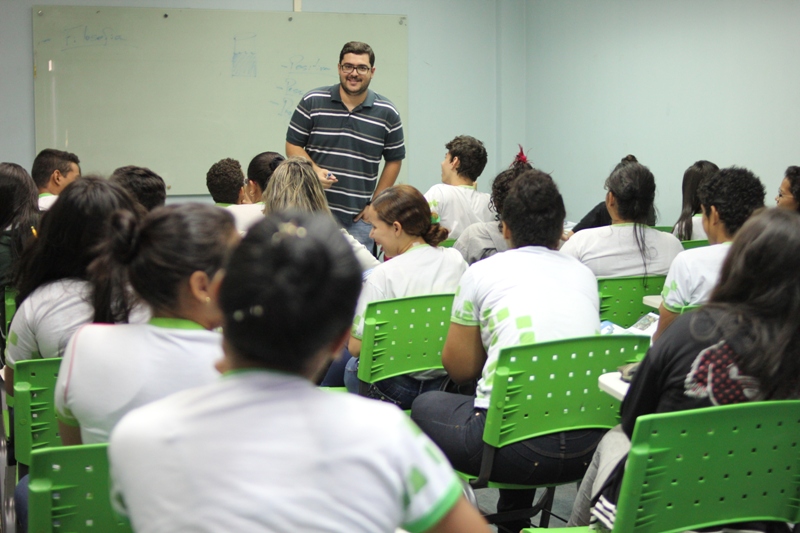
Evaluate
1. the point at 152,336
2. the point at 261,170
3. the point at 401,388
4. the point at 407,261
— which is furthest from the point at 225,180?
the point at 152,336

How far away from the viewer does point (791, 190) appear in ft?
12.2

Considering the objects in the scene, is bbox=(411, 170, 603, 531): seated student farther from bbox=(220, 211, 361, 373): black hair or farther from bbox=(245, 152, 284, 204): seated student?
bbox=(245, 152, 284, 204): seated student

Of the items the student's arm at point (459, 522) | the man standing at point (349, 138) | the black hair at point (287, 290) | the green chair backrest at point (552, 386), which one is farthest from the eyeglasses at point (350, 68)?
the student's arm at point (459, 522)

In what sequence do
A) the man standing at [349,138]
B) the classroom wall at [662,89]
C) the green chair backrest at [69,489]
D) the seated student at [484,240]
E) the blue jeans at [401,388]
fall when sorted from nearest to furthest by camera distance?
1. the green chair backrest at [69,489]
2. the blue jeans at [401,388]
3. the seated student at [484,240]
4. the man standing at [349,138]
5. the classroom wall at [662,89]

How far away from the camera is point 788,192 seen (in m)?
3.79

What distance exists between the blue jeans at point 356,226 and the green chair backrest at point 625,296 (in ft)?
5.67

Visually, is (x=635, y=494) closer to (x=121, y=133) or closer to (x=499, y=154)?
(x=121, y=133)

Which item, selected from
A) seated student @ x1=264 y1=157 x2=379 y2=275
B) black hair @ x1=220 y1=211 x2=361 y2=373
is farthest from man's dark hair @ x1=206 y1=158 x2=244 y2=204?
black hair @ x1=220 y1=211 x2=361 y2=373

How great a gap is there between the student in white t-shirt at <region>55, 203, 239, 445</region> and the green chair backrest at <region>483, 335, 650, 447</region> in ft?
2.58

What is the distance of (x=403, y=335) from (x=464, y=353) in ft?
0.86

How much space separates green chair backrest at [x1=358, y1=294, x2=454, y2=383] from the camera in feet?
7.92

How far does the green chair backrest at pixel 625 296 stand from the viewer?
9.92 feet

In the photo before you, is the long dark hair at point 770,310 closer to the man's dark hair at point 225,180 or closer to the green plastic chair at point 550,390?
the green plastic chair at point 550,390

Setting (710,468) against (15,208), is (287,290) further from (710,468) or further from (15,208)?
(15,208)
